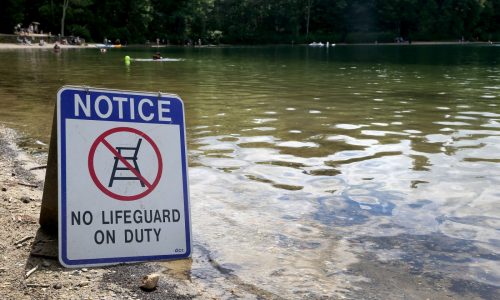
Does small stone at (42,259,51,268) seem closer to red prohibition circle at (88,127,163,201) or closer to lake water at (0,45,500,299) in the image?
red prohibition circle at (88,127,163,201)

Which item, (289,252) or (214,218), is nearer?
(289,252)

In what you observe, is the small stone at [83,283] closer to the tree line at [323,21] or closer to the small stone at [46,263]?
the small stone at [46,263]

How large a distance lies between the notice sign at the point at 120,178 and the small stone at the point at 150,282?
189 millimetres

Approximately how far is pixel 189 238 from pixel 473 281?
224cm

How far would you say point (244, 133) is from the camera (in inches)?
408

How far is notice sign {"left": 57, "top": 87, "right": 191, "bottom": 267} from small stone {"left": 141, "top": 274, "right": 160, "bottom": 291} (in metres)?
0.19

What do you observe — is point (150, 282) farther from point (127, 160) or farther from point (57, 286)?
point (127, 160)

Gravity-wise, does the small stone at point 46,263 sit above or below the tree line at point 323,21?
below

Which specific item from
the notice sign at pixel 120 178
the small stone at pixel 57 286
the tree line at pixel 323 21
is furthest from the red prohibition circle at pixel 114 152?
the tree line at pixel 323 21

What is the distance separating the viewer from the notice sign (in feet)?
12.1

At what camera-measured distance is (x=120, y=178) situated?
3789 millimetres

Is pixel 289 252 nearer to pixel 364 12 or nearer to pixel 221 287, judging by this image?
pixel 221 287

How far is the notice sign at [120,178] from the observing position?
368 cm

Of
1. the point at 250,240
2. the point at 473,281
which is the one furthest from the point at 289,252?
the point at 473,281
